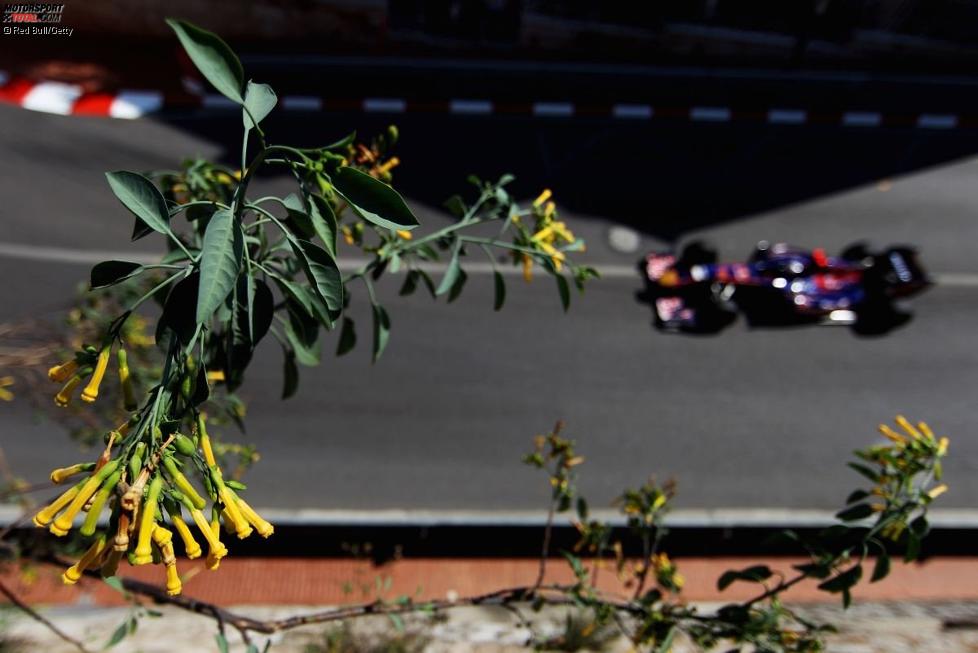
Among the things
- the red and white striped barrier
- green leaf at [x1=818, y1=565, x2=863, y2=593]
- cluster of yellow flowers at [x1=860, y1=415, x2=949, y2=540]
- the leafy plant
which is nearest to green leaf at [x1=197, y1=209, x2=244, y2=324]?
the leafy plant

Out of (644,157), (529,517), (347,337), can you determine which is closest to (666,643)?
(347,337)

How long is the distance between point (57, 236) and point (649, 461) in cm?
893

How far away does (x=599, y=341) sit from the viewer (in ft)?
33.7

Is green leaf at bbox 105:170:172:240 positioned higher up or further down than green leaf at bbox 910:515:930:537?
higher up

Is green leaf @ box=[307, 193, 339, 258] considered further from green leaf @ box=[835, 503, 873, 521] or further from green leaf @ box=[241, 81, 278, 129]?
green leaf @ box=[835, 503, 873, 521]

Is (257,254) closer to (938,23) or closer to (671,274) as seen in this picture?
(671,274)

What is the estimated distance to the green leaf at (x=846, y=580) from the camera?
4.01 metres

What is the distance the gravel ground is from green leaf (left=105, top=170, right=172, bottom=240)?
16.2 ft

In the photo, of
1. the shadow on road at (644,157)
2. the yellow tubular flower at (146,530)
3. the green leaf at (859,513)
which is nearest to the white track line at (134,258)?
the shadow on road at (644,157)

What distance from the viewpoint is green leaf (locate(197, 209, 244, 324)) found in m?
2.45

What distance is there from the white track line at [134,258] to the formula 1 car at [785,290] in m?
0.49

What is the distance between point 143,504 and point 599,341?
8.22 meters

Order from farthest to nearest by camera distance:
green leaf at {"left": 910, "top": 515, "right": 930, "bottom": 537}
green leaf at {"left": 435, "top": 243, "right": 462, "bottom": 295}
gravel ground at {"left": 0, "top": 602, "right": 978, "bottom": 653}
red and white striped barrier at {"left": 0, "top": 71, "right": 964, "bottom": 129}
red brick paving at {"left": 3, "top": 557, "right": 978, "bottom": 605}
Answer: red and white striped barrier at {"left": 0, "top": 71, "right": 964, "bottom": 129} < red brick paving at {"left": 3, "top": 557, "right": 978, "bottom": 605} < gravel ground at {"left": 0, "top": 602, "right": 978, "bottom": 653} < green leaf at {"left": 435, "top": 243, "right": 462, "bottom": 295} < green leaf at {"left": 910, "top": 515, "right": 930, "bottom": 537}

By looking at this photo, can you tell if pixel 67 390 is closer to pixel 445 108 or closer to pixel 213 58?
pixel 213 58
